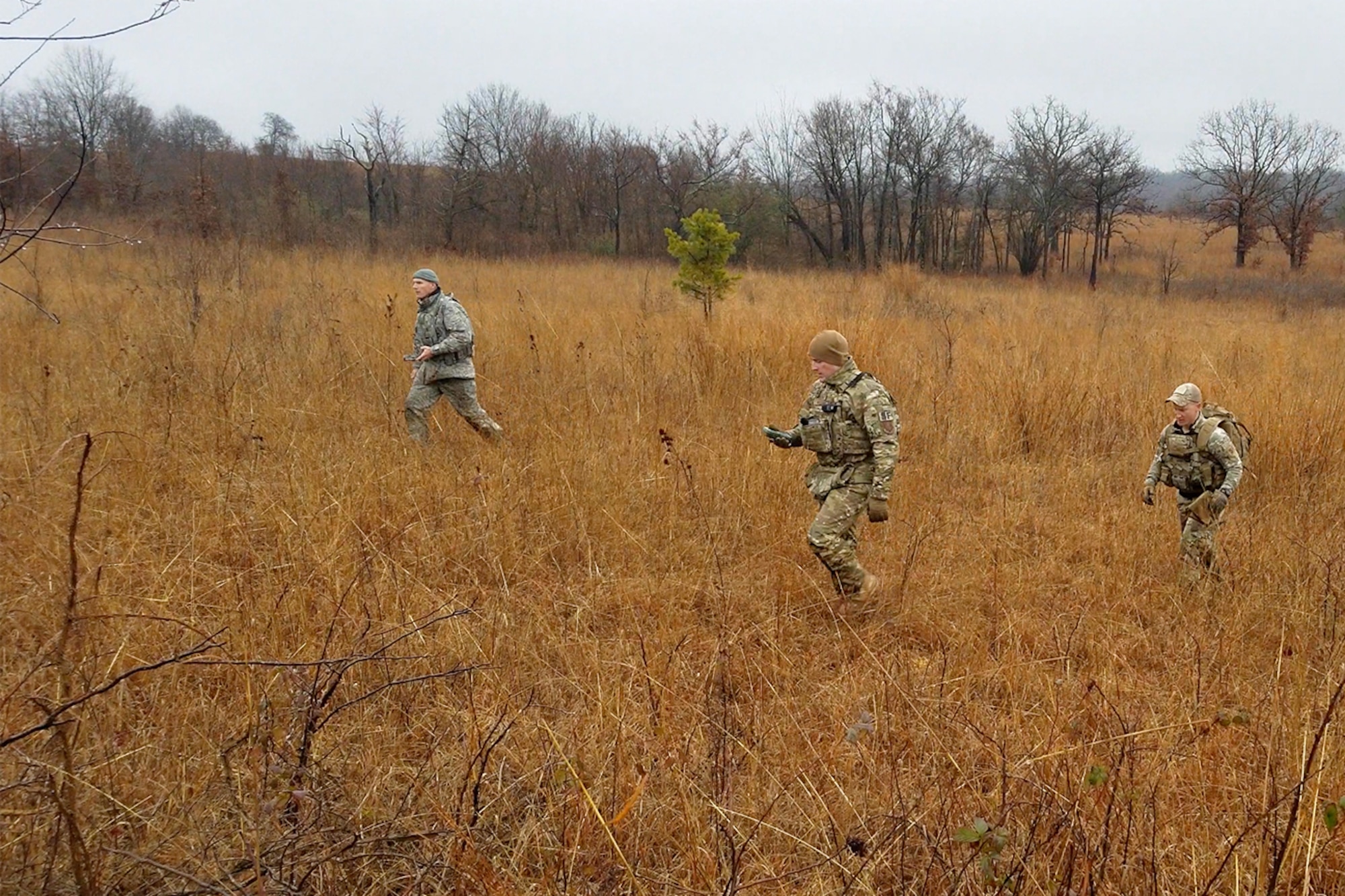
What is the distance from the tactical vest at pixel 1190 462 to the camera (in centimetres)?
384

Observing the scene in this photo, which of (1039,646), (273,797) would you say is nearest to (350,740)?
(273,797)

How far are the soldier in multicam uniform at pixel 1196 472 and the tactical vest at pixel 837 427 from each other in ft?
5.11

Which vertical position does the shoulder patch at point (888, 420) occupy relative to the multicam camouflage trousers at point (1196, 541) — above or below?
above

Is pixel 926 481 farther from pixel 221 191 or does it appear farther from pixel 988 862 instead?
pixel 221 191

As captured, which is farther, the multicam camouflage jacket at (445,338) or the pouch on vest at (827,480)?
the multicam camouflage jacket at (445,338)

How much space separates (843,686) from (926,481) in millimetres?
2990

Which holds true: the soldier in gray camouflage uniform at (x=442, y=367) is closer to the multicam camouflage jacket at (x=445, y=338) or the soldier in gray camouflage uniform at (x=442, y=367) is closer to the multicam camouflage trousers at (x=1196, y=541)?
the multicam camouflage jacket at (x=445, y=338)

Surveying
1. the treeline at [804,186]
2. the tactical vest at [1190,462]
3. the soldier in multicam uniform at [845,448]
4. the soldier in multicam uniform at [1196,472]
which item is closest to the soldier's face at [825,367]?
the soldier in multicam uniform at [845,448]

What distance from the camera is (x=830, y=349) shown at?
369cm

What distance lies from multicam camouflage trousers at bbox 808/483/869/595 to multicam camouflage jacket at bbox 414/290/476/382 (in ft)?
10.3

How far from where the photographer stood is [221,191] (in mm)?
24000

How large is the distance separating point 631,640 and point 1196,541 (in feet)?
9.93

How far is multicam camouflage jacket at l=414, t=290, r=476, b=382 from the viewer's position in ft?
18.7

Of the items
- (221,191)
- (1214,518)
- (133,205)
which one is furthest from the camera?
(221,191)
